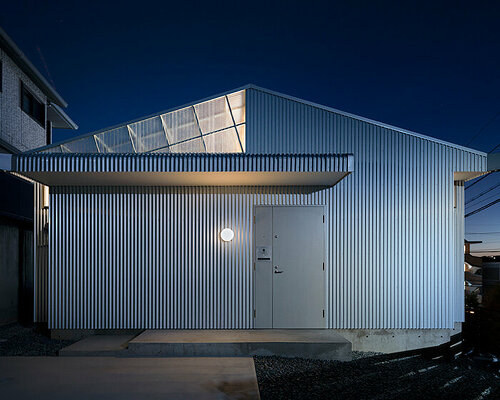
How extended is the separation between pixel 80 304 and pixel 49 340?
0.95 meters

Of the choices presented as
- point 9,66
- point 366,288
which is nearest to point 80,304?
point 366,288

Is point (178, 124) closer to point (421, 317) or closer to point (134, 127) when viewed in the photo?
point (134, 127)

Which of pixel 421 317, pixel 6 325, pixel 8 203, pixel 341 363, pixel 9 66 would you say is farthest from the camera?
pixel 9 66

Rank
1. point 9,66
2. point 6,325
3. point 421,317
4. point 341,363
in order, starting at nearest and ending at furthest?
point 341,363 < point 421,317 < point 6,325 < point 9,66

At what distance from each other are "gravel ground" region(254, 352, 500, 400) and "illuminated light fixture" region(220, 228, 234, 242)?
2.18 m

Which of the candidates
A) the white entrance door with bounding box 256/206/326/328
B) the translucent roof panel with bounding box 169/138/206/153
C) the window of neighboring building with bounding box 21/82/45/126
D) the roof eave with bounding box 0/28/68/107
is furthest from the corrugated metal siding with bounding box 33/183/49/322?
the window of neighboring building with bounding box 21/82/45/126

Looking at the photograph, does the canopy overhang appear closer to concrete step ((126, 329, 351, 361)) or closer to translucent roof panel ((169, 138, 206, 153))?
translucent roof panel ((169, 138, 206, 153))

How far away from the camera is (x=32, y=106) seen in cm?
1328

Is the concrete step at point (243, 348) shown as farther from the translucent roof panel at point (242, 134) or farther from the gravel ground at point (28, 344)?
the translucent roof panel at point (242, 134)

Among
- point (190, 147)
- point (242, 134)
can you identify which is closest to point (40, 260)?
point (190, 147)

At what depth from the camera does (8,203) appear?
34.3 ft

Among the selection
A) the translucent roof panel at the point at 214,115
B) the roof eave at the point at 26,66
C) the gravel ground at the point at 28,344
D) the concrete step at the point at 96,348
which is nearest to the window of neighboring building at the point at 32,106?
the roof eave at the point at 26,66

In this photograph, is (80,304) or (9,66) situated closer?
(80,304)

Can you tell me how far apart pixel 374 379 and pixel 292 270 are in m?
2.37
